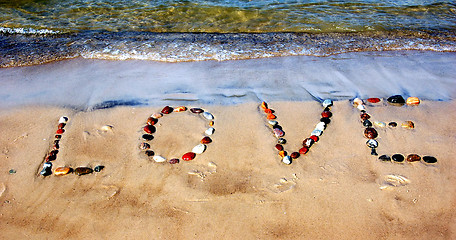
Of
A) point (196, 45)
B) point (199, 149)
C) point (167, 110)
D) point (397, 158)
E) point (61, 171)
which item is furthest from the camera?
point (196, 45)

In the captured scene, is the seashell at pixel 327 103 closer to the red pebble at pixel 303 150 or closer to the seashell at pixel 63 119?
the red pebble at pixel 303 150

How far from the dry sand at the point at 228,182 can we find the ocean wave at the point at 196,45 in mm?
1844

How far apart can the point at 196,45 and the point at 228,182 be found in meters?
3.45

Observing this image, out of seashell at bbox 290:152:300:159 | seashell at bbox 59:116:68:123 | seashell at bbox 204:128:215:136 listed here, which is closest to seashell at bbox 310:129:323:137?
seashell at bbox 290:152:300:159

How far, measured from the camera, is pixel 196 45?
5.94 m

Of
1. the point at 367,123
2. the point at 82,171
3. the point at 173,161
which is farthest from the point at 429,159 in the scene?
the point at 82,171

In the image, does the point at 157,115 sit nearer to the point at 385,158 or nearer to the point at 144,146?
the point at 144,146

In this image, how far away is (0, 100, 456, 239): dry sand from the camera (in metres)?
2.69

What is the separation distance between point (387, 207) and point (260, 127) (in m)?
1.46

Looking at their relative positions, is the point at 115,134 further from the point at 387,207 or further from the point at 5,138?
the point at 387,207

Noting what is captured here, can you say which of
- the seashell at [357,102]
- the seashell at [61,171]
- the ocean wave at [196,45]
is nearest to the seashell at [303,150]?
the seashell at [357,102]

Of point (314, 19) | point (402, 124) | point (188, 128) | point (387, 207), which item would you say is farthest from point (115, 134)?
point (314, 19)

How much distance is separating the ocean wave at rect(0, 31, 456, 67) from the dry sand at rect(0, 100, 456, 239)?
1844 mm

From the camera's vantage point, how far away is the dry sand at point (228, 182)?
269 centimetres
